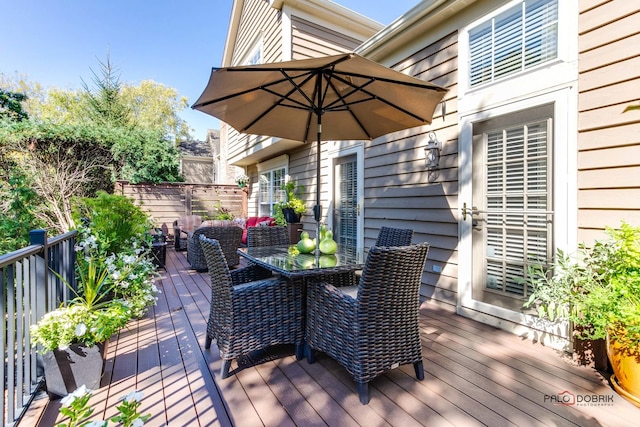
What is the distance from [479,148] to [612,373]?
2.04m

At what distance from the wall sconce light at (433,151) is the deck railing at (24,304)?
11.4 ft

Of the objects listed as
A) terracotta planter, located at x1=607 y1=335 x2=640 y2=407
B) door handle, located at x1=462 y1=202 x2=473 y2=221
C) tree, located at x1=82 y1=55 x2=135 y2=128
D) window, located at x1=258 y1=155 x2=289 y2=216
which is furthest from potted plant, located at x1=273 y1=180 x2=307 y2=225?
tree, located at x1=82 y1=55 x2=135 y2=128

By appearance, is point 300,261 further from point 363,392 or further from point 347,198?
point 347,198

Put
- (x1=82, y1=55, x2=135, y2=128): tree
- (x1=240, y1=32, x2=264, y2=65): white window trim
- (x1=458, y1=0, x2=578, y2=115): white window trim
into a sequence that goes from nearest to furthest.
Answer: (x1=458, y1=0, x2=578, y2=115): white window trim → (x1=240, y1=32, x2=264, y2=65): white window trim → (x1=82, y1=55, x2=135, y2=128): tree

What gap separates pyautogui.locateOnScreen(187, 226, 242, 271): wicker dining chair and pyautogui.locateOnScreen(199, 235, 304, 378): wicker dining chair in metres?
2.31

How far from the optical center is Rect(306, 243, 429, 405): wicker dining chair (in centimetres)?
177

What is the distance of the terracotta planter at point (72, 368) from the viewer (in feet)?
5.96

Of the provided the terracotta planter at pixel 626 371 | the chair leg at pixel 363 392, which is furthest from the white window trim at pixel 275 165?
the terracotta planter at pixel 626 371

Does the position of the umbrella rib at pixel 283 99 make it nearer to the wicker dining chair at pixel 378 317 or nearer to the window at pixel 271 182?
the wicker dining chair at pixel 378 317

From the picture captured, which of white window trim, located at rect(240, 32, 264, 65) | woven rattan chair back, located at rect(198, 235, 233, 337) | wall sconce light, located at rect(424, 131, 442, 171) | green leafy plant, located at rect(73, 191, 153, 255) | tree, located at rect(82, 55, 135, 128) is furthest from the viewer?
tree, located at rect(82, 55, 135, 128)

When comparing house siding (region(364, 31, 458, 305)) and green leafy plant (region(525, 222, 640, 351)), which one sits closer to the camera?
green leafy plant (region(525, 222, 640, 351))

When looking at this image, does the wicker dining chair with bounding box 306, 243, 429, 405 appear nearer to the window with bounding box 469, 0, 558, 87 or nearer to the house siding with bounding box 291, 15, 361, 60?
the window with bounding box 469, 0, 558, 87

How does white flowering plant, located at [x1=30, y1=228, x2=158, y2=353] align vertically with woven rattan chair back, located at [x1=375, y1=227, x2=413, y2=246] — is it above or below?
below

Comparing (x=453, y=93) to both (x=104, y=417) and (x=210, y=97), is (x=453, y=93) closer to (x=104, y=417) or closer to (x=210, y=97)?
(x=210, y=97)
